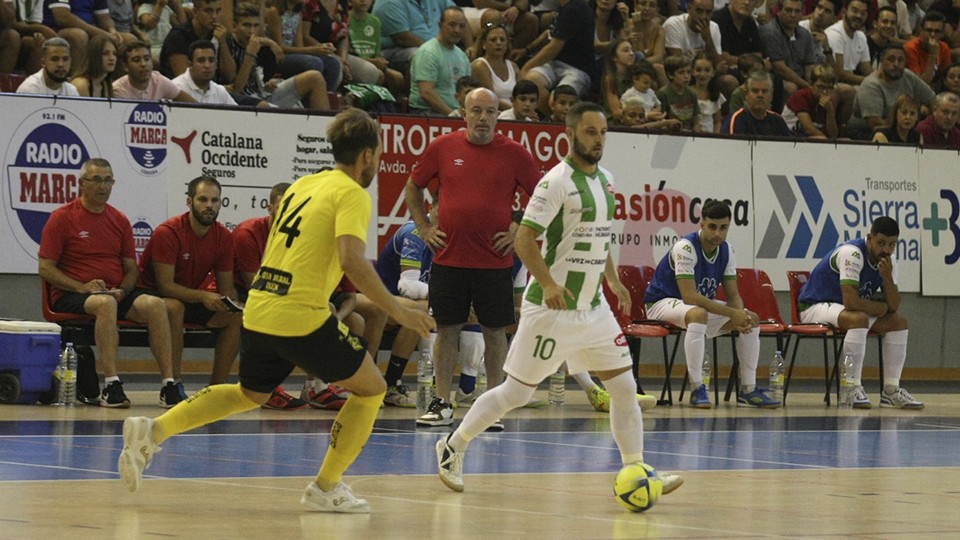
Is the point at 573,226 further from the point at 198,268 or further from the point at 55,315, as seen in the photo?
the point at 55,315

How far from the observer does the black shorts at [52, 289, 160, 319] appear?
40.8ft

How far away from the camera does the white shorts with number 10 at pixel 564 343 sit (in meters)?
7.57

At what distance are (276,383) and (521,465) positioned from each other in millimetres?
2437

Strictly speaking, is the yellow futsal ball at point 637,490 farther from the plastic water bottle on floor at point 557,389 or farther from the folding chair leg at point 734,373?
the folding chair leg at point 734,373

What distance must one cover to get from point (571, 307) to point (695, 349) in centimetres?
653

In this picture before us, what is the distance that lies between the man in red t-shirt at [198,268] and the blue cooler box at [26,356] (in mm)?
928

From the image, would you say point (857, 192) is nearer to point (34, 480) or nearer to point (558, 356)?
point (558, 356)

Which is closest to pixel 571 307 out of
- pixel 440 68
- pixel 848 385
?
pixel 848 385

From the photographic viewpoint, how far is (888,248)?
1459 cm

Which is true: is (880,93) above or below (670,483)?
above

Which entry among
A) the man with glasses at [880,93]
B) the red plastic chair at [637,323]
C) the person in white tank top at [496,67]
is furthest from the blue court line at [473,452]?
the man with glasses at [880,93]

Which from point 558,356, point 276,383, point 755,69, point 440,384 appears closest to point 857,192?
point 755,69

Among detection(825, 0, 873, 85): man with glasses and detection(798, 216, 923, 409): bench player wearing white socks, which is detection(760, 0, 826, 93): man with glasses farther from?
detection(798, 216, 923, 409): bench player wearing white socks

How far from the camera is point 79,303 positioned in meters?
12.4
